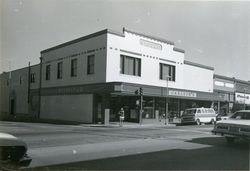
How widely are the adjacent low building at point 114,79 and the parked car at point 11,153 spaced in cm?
2417

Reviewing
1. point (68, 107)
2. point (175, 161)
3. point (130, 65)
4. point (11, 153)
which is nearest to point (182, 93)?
point (130, 65)

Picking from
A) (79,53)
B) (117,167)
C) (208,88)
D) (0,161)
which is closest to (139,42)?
(79,53)

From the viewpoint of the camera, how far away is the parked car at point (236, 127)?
14355mm

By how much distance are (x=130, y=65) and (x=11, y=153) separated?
29.0m

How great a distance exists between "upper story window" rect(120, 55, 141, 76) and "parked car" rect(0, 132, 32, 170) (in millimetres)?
27634

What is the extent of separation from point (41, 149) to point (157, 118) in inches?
1023

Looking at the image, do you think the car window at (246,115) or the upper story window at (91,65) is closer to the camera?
the car window at (246,115)

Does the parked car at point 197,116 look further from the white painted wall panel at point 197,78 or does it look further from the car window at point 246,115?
the car window at point 246,115

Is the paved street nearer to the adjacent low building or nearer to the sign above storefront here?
the adjacent low building

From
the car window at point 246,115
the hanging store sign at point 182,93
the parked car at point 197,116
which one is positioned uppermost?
the hanging store sign at point 182,93

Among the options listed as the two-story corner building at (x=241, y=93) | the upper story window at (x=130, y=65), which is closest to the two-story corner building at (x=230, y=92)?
the two-story corner building at (x=241, y=93)

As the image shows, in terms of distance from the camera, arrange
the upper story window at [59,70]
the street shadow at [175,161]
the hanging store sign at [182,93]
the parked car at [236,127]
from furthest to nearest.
→ the upper story window at [59,70]
the hanging store sign at [182,93]
the parked car at [236,127]
the street shadow at [175,161]

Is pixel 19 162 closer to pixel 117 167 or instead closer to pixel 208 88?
pixel 117 167

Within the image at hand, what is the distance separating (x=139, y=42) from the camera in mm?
37094
